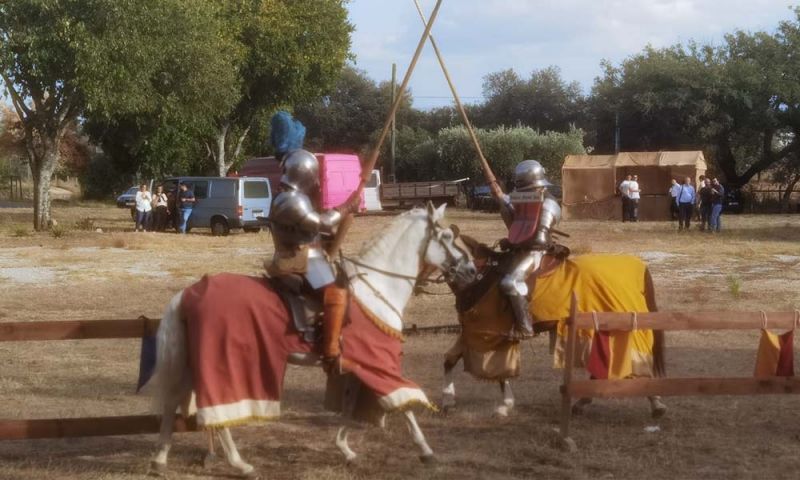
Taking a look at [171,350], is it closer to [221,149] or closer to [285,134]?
[285,134]

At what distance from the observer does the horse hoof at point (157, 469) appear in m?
6.46

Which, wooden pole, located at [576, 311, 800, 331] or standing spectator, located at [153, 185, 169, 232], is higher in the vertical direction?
wooden pole, located at [576, 311, 800, 331]

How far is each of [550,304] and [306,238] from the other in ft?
8.43

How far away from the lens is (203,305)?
6.14 m

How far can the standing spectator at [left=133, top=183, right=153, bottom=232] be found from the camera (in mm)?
30016

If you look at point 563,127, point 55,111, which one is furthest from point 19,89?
point 563,127

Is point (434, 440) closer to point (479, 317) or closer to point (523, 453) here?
point (523, 453)

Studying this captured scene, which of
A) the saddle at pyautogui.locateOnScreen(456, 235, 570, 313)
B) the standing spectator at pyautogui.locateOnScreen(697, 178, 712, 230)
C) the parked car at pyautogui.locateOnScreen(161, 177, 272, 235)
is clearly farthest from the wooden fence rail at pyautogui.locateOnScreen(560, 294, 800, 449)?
the parked car at pyautogui.locateOnScreen(161, 177, 272, 235)

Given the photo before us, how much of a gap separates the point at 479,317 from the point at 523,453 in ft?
4.90

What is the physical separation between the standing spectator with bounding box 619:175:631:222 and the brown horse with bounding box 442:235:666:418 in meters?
27.2

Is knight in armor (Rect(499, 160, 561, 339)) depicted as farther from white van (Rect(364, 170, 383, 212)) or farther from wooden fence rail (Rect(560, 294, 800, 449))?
white van (Rect(364, 170, 383, 212))

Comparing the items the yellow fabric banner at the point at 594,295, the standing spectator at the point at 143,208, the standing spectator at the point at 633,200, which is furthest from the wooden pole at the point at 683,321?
the standing spectator at the point at 633,200

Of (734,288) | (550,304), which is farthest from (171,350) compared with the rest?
(734,288)

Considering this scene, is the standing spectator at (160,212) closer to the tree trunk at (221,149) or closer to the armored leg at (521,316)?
the tree trunk at (221,149)
